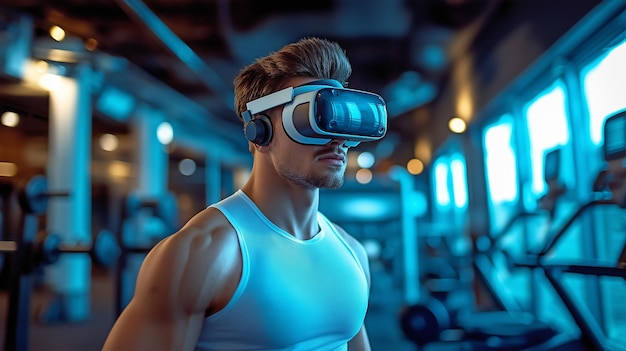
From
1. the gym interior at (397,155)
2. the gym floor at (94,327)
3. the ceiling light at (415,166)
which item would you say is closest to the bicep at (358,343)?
the gym interior at (397,155)

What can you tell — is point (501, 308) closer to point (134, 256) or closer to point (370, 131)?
point (134, 256)

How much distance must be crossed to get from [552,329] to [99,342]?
255 centimetres

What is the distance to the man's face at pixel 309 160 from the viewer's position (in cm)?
90

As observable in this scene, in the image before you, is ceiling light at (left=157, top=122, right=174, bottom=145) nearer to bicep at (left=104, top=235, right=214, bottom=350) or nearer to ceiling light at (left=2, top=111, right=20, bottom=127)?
ceiling light at (left=2, top=111, right=20, bottom=127)

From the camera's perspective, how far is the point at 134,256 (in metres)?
2.94

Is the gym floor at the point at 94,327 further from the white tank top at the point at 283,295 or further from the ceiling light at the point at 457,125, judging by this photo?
the white tank top at the point at 283,295

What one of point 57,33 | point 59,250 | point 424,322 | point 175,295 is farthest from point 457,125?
point 175,295

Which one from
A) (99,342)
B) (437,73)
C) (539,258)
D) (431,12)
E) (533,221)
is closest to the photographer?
(539,258)

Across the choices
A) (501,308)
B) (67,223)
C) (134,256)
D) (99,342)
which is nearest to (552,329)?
(501,308)

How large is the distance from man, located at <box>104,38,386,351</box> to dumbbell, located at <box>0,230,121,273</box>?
1.22 metres

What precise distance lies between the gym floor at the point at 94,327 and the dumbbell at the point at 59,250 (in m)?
0.36

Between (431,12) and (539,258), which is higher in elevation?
(431,12)

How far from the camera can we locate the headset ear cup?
922 millimetres

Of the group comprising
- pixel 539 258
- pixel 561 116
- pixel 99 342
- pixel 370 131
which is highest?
pixel 561 116
